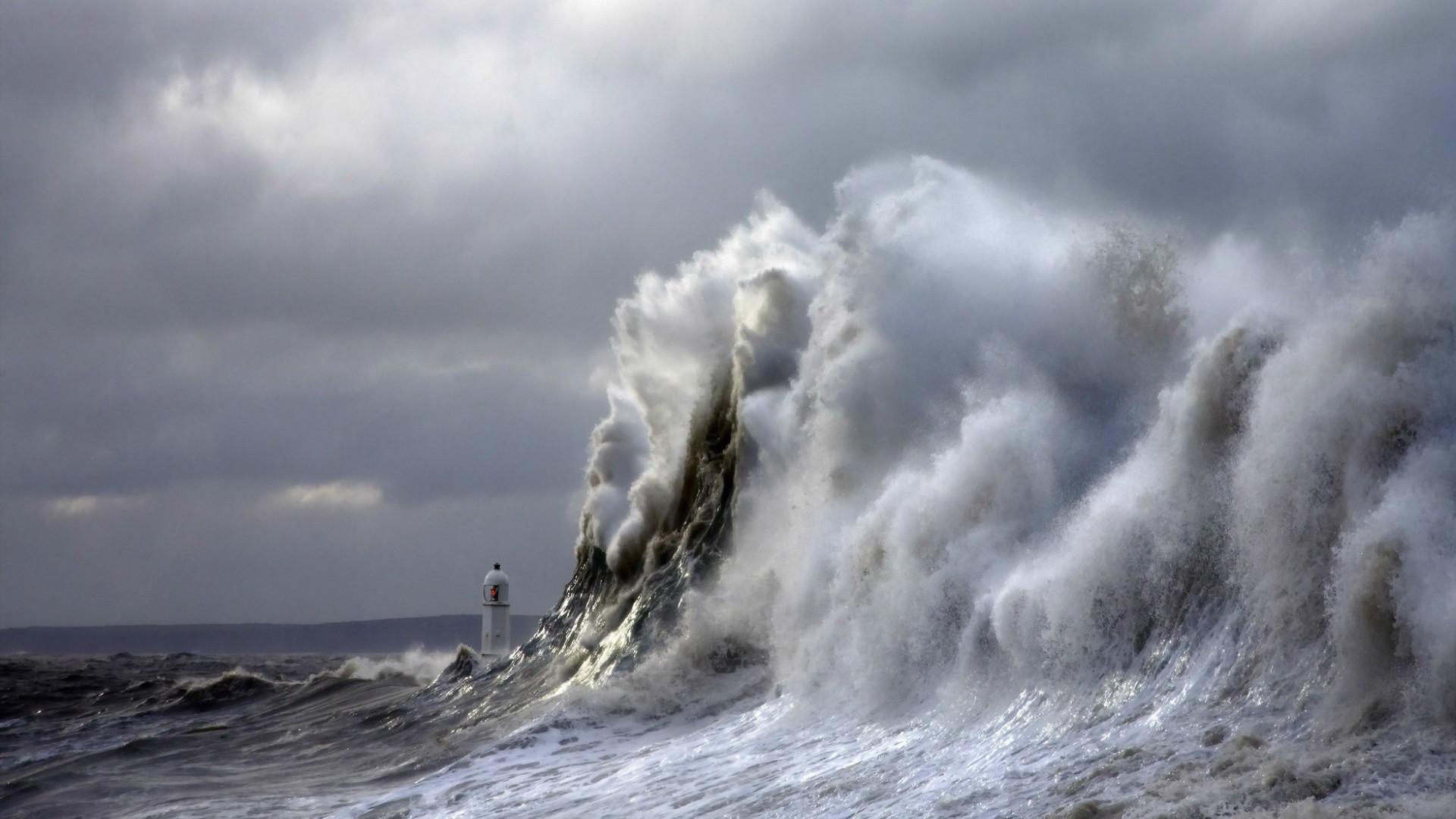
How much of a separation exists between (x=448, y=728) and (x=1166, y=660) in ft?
30.8

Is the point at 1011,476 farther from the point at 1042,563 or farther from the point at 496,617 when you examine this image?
the point at 496,617

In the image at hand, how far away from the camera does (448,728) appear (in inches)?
599

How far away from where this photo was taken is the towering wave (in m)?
7.43

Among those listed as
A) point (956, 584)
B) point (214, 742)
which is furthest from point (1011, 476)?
point (214, 742)

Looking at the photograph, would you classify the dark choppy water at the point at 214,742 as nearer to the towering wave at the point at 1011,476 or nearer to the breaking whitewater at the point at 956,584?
the breaking whitewater at the point at 956,584

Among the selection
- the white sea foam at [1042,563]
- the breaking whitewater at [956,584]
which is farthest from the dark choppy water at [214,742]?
the white sea foam at [1042,563]

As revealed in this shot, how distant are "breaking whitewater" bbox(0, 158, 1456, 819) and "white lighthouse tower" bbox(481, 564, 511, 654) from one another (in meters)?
1.80

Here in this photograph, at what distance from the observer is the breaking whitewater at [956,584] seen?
22.8ft

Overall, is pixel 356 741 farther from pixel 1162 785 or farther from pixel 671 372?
pixel 1162 785

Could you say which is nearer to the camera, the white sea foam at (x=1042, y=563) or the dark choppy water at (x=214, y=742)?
the white sea foam at (x=1042, y=563)

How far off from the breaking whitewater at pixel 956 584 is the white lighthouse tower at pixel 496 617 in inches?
70.8

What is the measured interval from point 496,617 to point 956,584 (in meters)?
13.7

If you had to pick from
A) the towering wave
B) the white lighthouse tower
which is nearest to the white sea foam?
the towering wave

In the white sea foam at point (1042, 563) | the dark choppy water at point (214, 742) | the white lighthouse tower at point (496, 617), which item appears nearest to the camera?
the white sea foam at point (1042, 563)
